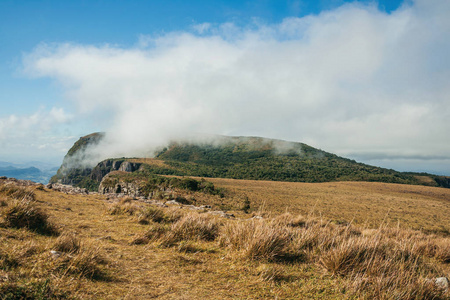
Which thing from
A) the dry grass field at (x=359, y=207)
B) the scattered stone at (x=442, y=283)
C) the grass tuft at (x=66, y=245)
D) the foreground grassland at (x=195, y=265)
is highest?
the grass tuft at (x=66, y=245)

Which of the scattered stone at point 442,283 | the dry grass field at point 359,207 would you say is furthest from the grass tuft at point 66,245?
the dry grass field at point 359,207

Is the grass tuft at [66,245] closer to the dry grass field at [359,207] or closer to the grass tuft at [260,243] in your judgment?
the grass tuft at [260,243]

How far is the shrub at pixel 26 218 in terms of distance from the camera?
5.37m

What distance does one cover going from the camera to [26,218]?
5.53 m

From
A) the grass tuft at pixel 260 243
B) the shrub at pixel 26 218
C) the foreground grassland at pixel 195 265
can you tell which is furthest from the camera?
the shrub at pixel 26 218

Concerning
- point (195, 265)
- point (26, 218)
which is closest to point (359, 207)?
point (195, 265)

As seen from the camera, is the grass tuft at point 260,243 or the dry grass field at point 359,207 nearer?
the grass tuft at point 260,243

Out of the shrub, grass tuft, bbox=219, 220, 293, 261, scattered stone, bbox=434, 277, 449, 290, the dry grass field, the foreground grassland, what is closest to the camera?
the foreground grassland

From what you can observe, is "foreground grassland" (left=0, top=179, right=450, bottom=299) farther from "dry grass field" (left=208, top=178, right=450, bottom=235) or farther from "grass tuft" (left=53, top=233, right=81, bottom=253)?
"dry grass field" (left=208, top=178, right=450, bottom=235)

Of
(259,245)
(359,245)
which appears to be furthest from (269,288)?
(359,245)

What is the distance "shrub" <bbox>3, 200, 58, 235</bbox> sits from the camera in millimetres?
5367

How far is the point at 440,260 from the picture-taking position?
6.89m

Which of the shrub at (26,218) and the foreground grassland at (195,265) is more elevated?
the shrub at (26,218)

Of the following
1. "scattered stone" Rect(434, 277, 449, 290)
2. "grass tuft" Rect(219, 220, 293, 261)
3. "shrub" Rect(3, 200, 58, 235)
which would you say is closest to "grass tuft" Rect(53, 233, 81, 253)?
"shrub" Rect(3, 200, 58, 235)
